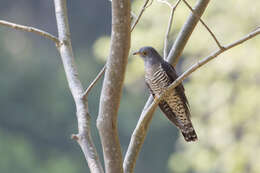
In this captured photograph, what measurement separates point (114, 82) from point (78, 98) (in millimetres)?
707

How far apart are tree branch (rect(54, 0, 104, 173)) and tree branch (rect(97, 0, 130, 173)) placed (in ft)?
1.08

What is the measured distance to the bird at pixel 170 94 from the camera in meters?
4.56

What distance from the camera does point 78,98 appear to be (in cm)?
337

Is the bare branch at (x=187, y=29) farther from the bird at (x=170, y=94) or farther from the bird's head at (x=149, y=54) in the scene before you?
the bird's head at (x=149, y=54)

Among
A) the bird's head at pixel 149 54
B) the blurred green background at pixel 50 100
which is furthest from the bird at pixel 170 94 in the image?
the blurred green background at pixel 50 100

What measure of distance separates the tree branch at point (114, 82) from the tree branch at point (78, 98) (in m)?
0.33

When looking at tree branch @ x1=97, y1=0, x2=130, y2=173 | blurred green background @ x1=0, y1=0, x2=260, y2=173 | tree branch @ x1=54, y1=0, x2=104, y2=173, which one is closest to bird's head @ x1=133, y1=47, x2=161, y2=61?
tree branch @ x1=54, y1=0, x2=104, y2=173

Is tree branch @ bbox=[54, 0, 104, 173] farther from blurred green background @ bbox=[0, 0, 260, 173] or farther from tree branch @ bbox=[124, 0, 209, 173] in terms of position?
blurred green background @ bbox=[0, 0, 260, 173]

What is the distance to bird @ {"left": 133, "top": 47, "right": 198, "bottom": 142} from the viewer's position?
456 cm

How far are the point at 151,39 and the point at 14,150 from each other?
1202 cm

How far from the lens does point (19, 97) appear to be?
19.9m

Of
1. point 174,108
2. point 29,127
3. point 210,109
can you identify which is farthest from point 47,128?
point 174,108

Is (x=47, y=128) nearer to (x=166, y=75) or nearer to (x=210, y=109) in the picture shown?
(x=210, y=109)

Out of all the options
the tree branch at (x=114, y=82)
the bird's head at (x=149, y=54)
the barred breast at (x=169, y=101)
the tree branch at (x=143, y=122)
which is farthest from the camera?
the bird's head at (x=149, y=54)
